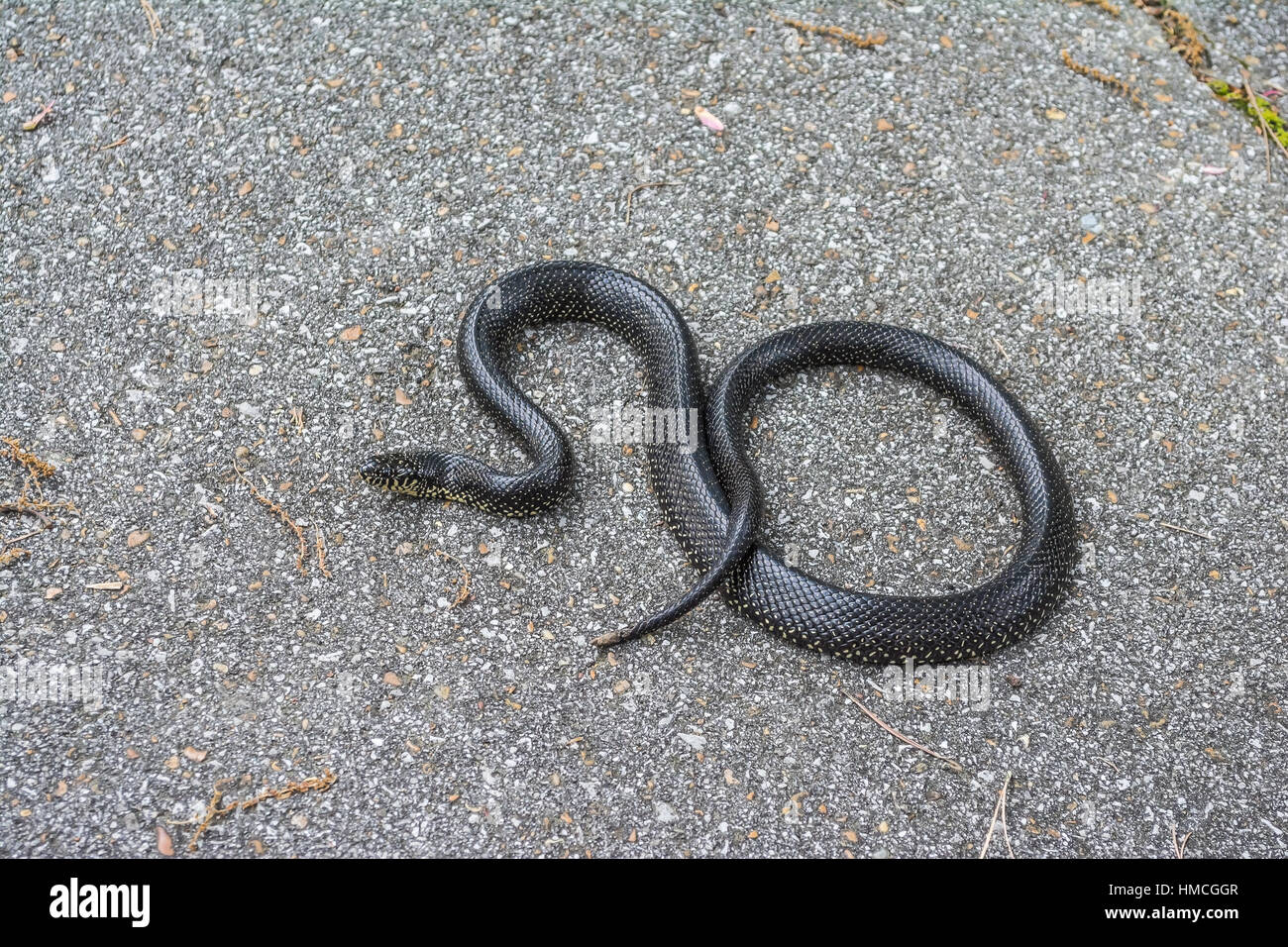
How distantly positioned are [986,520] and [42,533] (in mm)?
5512

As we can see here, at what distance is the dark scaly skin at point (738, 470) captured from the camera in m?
5.36

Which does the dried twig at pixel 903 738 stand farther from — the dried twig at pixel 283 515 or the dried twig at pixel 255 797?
the dried twig at pixel 283 515

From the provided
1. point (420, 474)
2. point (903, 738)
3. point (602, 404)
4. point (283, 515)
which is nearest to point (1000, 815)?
point (903, 738)

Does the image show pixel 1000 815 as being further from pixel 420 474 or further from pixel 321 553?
pixel 321 553

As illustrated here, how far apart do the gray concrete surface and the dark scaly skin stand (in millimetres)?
182

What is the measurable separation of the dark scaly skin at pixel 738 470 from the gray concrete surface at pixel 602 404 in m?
0.18

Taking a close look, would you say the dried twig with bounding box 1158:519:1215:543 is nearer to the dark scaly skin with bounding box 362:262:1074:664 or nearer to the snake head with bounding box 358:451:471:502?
the dark scaly skin with bounding box 362:262:1074:664

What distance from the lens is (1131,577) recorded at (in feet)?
19.4

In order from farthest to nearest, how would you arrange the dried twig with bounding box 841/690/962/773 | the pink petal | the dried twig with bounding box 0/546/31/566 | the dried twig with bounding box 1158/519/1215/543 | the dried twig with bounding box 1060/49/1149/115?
the dried twig with bounding box 1060/49/1149/115 → the pink petal → the dried twig with bounding box 1158/519/1215/543 → the dried twig with bounding box 0/546/31/566 → the dried twig with bounding box 841/690/962/773

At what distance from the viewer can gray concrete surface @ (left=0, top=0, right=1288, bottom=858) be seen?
197 inches

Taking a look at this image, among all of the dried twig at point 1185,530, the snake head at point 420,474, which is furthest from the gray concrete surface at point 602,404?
the snake head at point 420,474

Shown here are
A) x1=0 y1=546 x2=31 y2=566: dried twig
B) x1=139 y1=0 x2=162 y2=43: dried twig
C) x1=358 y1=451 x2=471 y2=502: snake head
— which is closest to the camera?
x1=0 y1=546 x2=31 y2=566: dried twig

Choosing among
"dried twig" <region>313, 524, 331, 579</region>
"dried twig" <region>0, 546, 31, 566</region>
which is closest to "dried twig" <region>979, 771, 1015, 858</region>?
"dried twig" <region>313, 524, 331, 579</region>

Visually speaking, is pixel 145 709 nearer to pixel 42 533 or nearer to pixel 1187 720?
A: pixel 42 533
